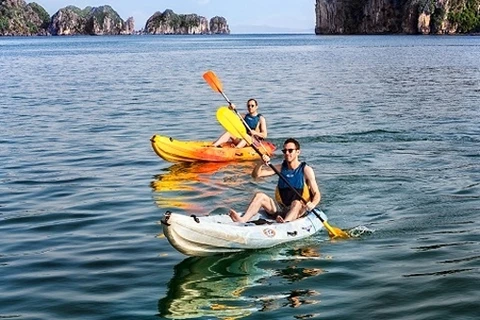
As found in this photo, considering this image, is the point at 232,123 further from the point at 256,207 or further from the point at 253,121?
the point at 253,121

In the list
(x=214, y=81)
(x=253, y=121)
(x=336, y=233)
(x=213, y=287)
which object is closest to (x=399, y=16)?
(x=253, y=121)

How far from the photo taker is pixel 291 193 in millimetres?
11930

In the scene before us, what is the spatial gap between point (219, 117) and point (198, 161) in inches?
213

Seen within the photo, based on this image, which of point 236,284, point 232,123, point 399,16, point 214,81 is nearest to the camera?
point 236,284

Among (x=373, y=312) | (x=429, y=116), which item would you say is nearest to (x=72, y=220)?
(x=373, y=312)

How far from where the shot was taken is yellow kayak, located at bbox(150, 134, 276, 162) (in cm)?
1806

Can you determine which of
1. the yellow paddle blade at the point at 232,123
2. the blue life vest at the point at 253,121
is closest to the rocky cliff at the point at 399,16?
the blue life vest at the point at 253,121

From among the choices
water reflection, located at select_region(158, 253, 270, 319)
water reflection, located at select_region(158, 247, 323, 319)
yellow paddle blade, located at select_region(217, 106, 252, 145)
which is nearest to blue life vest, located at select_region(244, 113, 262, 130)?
yellow paddle blade, located at select_region(217, 106, 252, 145)

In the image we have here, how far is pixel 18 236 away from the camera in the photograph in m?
12.0

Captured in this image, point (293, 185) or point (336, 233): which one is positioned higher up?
point (293, 185)

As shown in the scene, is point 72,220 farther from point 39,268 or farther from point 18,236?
point 39,268

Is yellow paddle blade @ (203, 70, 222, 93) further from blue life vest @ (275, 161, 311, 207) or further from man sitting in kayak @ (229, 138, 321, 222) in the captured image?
blue life vest @ (275, 161, 311, 207)

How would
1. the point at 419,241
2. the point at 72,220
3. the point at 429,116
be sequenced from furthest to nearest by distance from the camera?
the point at 429,116 < the point at 72,220 < the point at 419,241

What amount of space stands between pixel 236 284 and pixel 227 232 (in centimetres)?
95
